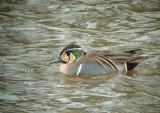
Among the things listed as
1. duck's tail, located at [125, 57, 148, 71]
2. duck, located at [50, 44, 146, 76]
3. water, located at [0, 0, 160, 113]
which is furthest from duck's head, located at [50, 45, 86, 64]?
duck's tail, located at [125, 57, 148, 71]

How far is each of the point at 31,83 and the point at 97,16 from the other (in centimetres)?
582

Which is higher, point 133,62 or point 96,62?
point 96,62

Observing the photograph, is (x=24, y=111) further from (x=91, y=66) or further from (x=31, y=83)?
(x=91, y=66)

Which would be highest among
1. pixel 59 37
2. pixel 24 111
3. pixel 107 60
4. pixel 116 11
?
pixel 116 11

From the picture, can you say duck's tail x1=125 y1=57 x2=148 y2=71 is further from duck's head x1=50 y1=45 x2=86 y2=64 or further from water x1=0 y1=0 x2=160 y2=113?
duck's head x1=50 y1=45 x2=86 y2=64

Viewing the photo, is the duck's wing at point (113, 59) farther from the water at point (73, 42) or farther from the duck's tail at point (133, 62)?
the water at point (73, 42)

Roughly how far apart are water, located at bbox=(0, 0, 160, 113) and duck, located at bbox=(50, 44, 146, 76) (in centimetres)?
17

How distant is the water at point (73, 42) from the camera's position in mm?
5977

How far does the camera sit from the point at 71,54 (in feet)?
26.3

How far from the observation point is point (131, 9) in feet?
42.1

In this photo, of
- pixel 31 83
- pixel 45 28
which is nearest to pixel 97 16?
pixel 45 28

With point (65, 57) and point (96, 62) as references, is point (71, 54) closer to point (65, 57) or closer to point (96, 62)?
point (65, 57)

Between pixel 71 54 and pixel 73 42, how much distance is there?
2089 millimetres

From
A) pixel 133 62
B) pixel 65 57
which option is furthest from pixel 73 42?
pixel 133 62
